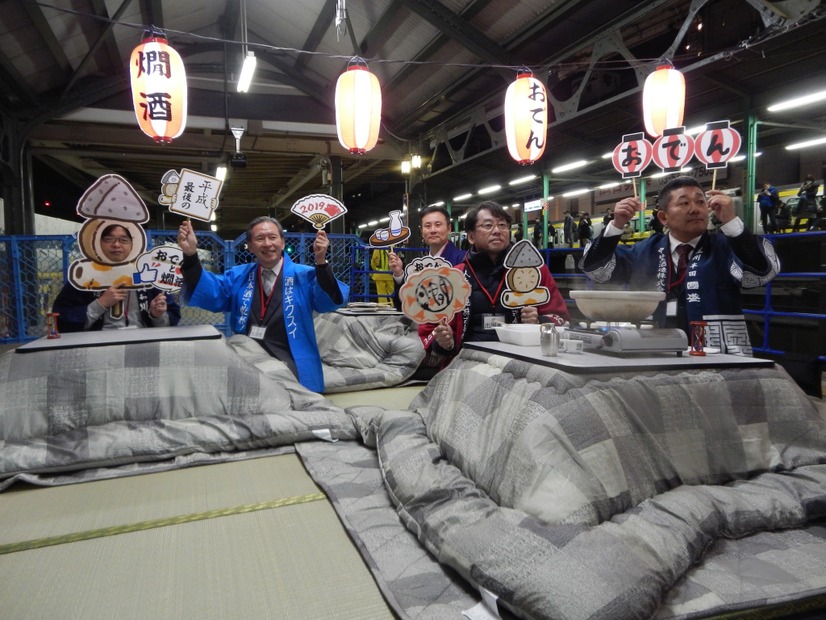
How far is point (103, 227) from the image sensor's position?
2650 mm

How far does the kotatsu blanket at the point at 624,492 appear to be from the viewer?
1115 millimetres

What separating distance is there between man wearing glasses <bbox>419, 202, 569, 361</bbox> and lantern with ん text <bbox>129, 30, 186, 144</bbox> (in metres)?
4.91

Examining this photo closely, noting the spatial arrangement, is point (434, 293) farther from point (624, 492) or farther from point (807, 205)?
point (807, 205)

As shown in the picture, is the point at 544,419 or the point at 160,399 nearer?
the point at 544,419

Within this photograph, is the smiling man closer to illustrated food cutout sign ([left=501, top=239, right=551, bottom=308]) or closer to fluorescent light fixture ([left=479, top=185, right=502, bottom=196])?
illustrated food cutout sign ([left=501, top=239, right=551, bottom=308])

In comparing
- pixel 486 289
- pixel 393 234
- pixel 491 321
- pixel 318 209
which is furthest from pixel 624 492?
pixel 393 234

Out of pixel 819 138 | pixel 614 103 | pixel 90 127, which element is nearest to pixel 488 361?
pixel 614 103

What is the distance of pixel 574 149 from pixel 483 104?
1773mm

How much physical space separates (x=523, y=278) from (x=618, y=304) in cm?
73

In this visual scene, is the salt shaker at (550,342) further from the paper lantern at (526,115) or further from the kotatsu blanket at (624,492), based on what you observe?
the paper lantern at (526,115)

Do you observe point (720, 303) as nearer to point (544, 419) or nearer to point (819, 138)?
point (544, 419)

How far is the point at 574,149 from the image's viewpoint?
886 cm

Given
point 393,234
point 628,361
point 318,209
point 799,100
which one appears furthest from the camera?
point 799,100

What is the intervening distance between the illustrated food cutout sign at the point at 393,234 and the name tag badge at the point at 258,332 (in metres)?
2.00
